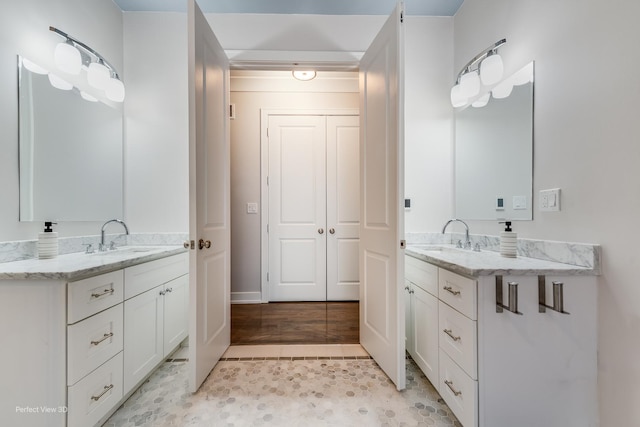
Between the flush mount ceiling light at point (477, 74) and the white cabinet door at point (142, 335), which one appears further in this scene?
the flush mount ceiling light at point (477, 74)

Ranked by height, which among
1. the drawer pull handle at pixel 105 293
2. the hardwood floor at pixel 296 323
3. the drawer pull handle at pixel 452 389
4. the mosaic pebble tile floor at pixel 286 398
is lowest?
the hardwood floor at pixel 296 323

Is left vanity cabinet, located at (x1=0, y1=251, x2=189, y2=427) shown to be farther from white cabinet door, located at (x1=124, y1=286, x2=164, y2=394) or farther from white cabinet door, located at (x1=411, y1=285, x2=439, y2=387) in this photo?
white cabinet door, located at (x1=411, y1=285, x2=439, y2=387)

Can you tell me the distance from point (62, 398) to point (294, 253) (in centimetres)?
229

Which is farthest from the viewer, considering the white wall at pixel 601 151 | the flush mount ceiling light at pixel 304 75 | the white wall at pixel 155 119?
the flush mount ceiling light at pixel 304 75

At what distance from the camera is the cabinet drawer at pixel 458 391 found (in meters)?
1.17

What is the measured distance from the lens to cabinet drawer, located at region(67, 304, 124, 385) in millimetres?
1139

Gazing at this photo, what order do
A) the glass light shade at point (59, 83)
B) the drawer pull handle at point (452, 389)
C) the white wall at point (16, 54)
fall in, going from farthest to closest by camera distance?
the glass light shade at point (59, 83), the white wall at point (16, 54), the drawer pull handle at point (452, 389)

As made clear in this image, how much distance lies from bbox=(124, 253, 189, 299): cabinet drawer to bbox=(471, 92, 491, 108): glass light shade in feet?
8.18

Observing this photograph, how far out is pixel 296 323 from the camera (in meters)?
2.63

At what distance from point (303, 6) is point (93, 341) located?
2591 millimetres

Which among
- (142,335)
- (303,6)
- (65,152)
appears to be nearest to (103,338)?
(142,335)

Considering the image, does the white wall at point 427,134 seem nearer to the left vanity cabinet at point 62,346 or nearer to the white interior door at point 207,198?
the white interior door at point 207,198

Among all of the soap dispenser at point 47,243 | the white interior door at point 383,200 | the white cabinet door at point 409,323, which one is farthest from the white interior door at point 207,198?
the white cabinet door at point 409,323

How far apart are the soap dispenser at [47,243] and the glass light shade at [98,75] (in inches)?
42.7
